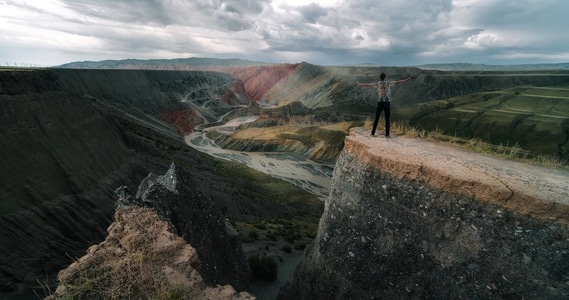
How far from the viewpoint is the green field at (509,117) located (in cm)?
6400

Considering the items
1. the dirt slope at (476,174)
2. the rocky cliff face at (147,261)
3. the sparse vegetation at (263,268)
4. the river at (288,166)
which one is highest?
the dirt slope at (476,174)

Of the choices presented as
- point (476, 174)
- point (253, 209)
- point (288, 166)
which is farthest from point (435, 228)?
point (288, 166)

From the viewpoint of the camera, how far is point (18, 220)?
64.6ft

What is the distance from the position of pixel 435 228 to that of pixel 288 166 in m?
63.9

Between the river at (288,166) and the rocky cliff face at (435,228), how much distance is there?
4297 cm

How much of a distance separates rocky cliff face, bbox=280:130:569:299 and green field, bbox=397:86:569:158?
56.1 metres

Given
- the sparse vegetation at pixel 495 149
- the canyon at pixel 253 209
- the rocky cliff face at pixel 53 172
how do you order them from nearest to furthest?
the canyon at pixel 253 209
the sparse vegetation at pixel 495 149
the rocky cliff face at pixel 53 172

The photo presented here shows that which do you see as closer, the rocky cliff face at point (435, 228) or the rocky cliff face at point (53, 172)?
the rocky cliff face at point (435, 228)

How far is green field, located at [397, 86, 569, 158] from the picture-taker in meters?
64.0

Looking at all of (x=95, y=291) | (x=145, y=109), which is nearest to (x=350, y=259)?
(x=95, y=291)

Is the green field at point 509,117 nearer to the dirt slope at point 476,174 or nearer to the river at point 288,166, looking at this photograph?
the river at point 288,166

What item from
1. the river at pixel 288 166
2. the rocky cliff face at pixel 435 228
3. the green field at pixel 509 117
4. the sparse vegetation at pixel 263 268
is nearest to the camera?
the rocky cliff face at pixel 435 228

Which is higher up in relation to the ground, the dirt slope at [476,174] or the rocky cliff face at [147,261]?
the dirt slope at [476,174]

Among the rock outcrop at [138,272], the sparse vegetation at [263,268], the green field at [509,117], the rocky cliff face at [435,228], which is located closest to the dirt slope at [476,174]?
the rocky cliff face at [435,228]
